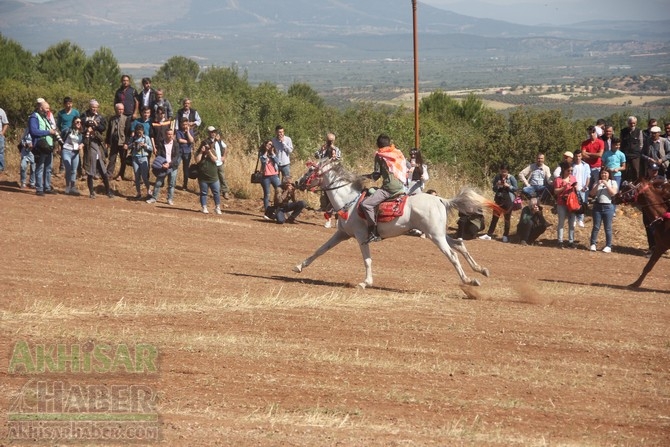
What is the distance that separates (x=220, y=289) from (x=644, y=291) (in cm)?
782

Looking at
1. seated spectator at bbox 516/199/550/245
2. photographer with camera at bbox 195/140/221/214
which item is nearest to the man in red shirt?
seated spectator at bbox 516/199/550/245

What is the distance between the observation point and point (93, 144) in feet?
83.7

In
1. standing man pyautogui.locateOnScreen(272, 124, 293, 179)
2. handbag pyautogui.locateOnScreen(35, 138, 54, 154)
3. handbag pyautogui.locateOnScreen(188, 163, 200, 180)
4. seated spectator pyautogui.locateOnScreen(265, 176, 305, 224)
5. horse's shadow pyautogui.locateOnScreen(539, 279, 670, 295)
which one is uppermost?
handbag pyautogui.locateOnScreen(35, 138, 54, 154)

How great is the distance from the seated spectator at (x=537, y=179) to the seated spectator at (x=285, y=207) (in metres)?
5.41

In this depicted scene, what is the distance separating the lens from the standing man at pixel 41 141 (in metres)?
24.6

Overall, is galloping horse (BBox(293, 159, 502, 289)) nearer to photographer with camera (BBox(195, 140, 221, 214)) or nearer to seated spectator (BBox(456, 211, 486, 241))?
seated spectator (BBox(456, 211, 486, 241))

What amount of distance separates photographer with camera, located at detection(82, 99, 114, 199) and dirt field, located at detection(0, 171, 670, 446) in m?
2.54

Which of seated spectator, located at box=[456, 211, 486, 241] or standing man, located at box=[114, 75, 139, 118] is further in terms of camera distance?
standing man, located at box=[114, 75, 139, 118]

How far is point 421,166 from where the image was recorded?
75.5 ft

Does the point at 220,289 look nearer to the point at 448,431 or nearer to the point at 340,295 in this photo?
the point at 340,295

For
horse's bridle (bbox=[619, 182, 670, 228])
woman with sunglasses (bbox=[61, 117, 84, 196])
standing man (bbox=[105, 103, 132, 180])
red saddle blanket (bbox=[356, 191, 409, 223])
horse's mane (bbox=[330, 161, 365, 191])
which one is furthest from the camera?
standing man (bbox=[105, 103, 132, 180])

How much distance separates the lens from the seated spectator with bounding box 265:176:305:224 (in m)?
25.8

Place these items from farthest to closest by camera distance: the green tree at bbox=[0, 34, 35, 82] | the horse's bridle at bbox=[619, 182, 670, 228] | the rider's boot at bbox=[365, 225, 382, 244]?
the green tree at bbox=[0, 34, 35, 82] < the horse's bridle at bbox=[619, 182, 670, 228] < the rider's boot at bbox=[365, 225, 382, 244]

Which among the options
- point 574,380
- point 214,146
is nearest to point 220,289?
point 574,380
